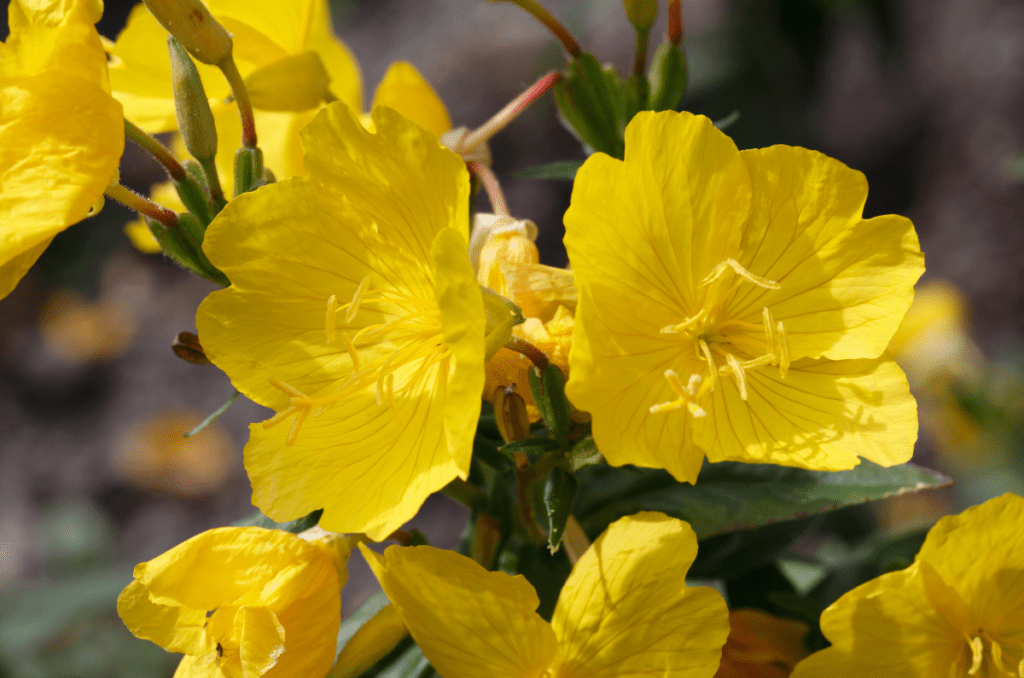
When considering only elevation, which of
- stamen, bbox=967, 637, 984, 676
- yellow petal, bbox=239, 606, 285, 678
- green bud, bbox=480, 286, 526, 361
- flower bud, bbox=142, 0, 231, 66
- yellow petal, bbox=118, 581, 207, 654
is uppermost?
flower bud, bbox=142, 0, 231, 66

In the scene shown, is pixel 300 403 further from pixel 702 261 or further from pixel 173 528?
pixel 173 528

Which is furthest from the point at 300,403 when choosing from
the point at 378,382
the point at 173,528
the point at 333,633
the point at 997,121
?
the point at 997,121

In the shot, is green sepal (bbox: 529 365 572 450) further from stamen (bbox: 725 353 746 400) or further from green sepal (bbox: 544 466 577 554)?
stamen (bbox: 725 353 746 400)

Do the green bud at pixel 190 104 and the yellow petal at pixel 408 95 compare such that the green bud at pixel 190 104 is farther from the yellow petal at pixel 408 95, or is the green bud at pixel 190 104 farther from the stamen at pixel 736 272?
the stamen at pixel 736 272

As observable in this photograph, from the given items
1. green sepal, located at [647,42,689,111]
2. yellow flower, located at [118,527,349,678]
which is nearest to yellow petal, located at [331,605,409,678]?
yellow flower, located at [118,527,349,678]

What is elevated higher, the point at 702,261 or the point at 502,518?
the point at 702,261

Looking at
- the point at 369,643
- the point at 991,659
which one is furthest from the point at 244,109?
the point at 991,659

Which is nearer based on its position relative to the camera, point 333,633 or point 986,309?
point 333,633
